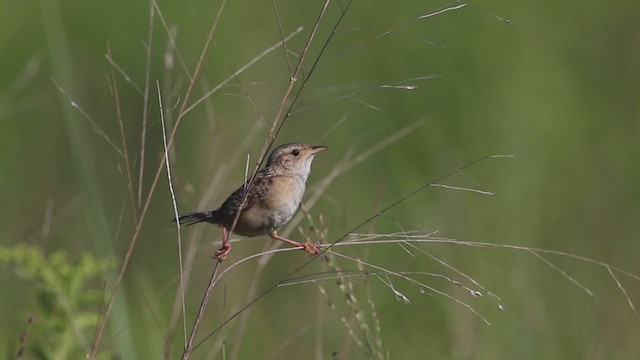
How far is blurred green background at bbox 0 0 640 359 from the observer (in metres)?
7.25

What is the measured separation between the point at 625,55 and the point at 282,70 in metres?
2.57

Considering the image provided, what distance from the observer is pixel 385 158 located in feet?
28.5

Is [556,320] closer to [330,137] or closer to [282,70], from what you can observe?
[330,137]

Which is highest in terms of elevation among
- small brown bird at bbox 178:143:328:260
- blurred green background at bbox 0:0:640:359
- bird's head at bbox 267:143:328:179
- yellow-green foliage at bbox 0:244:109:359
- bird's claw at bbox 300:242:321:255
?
bird's claw at bbox 300:242:321:255

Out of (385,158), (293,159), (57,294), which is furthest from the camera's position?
(385,158)

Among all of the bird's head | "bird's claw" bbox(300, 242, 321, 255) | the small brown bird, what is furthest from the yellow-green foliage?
"bird's claw" bbox(300, 242, 321, 255)

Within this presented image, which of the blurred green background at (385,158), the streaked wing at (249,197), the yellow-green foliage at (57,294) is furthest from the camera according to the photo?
the blurred green background at (385,158)

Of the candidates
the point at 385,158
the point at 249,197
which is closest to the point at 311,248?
the point at 249,197

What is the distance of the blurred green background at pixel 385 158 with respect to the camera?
7254 millimetres

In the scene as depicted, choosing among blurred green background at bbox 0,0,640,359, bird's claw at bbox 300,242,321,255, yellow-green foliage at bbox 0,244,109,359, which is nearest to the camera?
bird's claw at bbox 300,242,321,255

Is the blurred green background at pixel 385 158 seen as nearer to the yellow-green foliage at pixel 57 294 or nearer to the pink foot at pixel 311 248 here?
the yellow-green foliage at pixel 57 294

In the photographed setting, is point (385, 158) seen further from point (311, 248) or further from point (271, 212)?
point (311, 248)

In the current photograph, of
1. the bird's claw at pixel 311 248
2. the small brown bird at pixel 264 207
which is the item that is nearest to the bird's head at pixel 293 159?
the small brown bird at pixel 264 207

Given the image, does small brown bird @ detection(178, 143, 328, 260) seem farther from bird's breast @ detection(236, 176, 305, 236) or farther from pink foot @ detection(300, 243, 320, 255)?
pink foot @ detection(300, 243, 320, 255)
